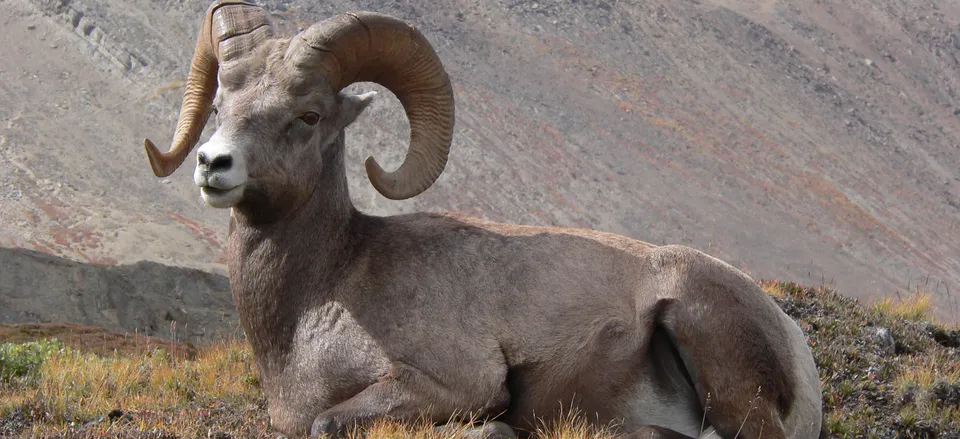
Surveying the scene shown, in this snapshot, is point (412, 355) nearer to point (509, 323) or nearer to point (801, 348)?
point (509, 323)

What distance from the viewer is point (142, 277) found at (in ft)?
77.8

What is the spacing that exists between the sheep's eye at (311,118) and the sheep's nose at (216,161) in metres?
0.74

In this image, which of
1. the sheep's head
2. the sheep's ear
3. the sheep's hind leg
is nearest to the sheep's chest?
the sheep's head

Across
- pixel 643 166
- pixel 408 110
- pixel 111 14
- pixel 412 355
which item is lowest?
pixel 111 14

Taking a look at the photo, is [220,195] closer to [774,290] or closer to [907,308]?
[774,290]

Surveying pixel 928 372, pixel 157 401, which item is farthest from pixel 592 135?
pixel 157 401

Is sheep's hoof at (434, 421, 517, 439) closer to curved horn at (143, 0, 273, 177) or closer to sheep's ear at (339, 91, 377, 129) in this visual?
sheep's ear at (339, 91, 377, 129)

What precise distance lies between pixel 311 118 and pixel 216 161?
2.95 ft

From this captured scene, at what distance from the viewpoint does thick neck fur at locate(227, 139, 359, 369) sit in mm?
6590

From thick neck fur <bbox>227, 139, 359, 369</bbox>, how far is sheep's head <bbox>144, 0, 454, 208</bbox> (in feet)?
0.85

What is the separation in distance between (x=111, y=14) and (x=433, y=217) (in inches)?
1384

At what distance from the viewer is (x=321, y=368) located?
6.33 m

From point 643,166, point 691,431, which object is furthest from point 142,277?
point 643,166

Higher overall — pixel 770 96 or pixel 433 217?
pixel 433 217
